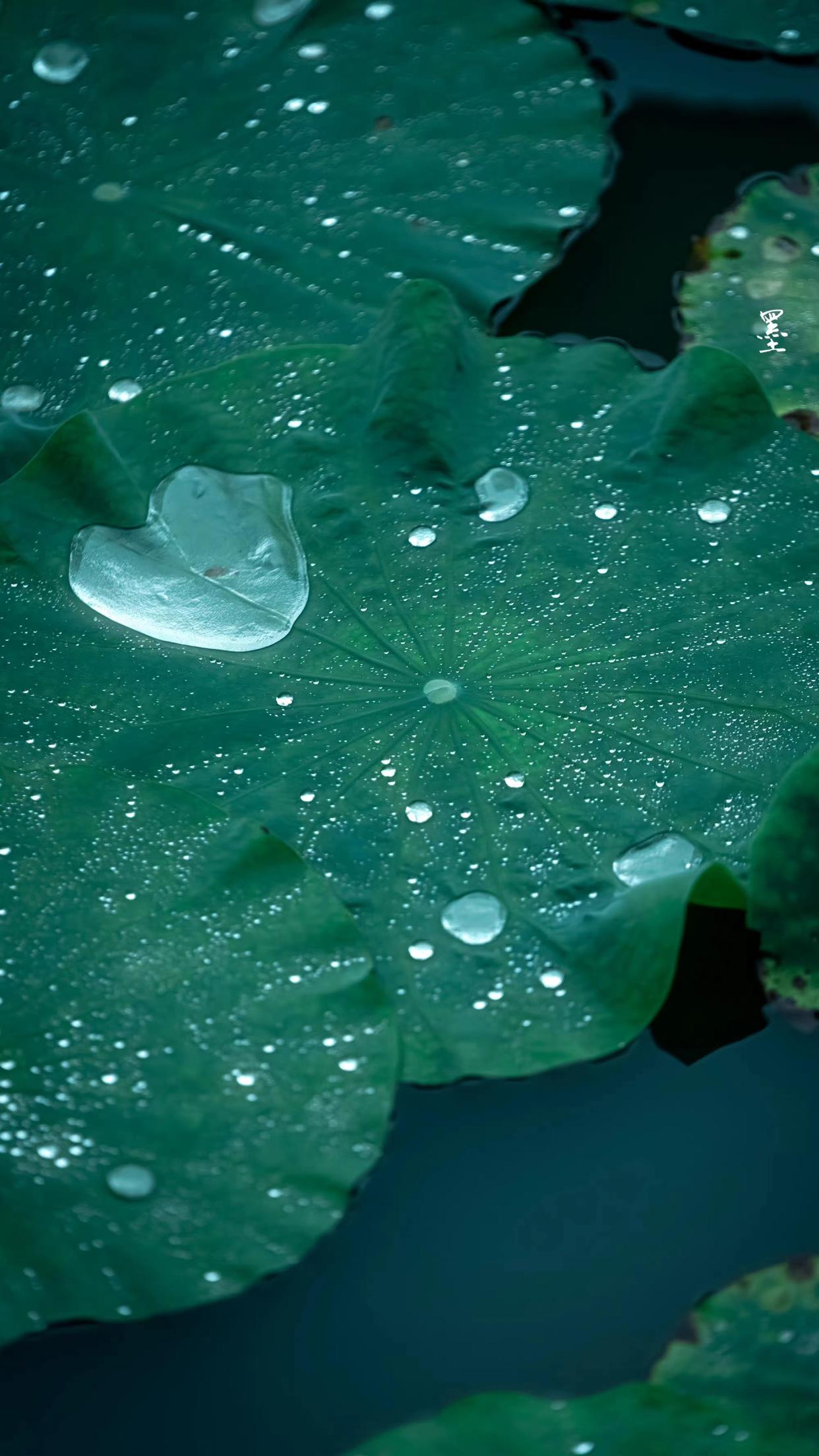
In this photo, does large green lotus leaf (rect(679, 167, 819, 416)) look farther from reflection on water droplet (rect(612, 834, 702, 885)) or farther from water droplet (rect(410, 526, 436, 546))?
reflection on water droplet (rect(612, 834, 702, 885))

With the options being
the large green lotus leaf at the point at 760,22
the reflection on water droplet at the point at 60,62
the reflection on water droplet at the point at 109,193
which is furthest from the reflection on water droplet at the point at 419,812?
the large green lotus leaf at the point at 760,22

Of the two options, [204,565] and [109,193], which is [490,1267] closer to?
[204,565]

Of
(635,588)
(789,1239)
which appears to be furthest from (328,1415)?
(635,588)

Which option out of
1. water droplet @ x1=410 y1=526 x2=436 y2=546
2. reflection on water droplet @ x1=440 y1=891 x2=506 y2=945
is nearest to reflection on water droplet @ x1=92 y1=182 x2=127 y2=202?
water droplet @ x1=410 y1=526 x2=436 y2=546

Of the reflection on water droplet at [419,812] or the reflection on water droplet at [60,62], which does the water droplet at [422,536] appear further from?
the reflection on water droplet at [60,62]

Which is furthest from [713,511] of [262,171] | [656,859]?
[262,171]

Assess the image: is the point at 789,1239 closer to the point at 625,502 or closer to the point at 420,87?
the point at 625,502
